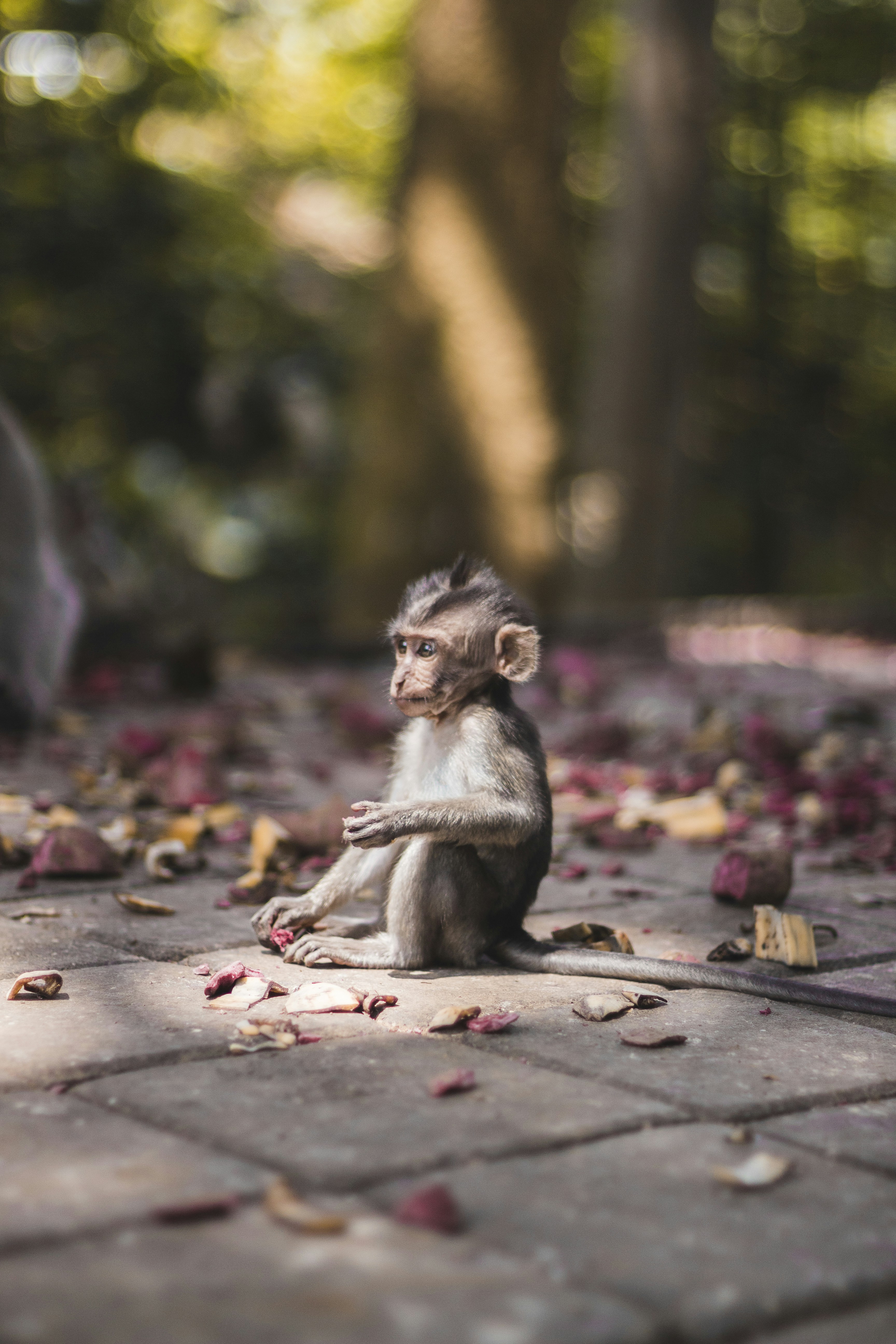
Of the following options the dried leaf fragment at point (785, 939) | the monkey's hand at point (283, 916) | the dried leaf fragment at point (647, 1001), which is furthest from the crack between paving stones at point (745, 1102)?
the monkey's hand at point (283, 916)

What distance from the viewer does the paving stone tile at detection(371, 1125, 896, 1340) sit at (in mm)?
1712

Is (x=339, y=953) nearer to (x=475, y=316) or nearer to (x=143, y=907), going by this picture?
(x=143, y=907)

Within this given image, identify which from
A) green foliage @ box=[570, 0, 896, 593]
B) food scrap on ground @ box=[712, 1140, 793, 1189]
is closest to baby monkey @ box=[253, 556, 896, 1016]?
food scrap on ground @ box=[712, 1140, 793, 1189]

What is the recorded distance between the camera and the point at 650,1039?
268 centimetres

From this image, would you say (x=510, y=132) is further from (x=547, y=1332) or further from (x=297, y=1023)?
(x=547, y=1332)

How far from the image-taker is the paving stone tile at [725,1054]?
2.43 metres

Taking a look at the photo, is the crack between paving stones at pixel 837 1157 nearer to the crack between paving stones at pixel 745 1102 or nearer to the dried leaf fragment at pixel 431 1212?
the crack between paving stones at pixel 745 1102

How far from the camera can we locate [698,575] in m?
22.4

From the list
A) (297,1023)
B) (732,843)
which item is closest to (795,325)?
(732,843)

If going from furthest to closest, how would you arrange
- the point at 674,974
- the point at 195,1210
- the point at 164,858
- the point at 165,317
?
the point at 165,317, the point at 164,858, the point at 674,974, the point at 195,1210

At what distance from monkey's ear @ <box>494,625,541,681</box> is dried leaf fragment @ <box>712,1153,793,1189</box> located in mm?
1474

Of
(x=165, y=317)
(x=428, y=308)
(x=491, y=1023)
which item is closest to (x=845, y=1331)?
(x=491, y=1023)

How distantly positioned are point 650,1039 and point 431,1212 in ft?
3.03

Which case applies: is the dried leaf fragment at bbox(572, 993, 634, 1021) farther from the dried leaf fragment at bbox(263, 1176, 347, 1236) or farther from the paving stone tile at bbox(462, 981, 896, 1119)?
the dried leaf fragment at bbox(263, 1176, 347, 1236)
